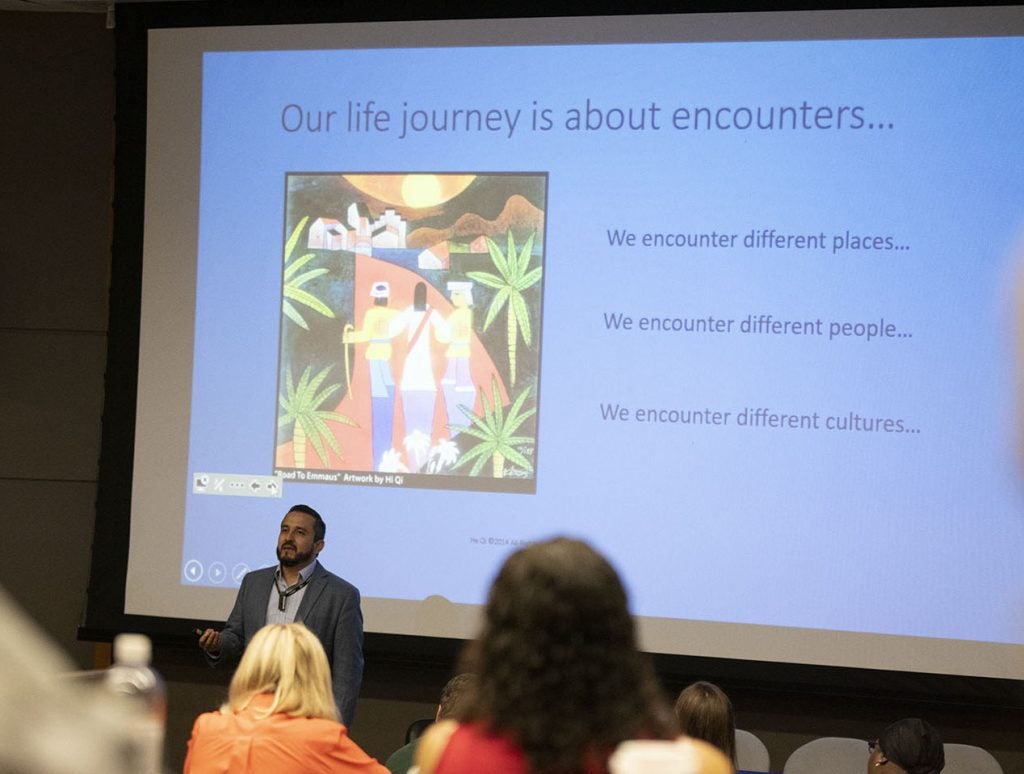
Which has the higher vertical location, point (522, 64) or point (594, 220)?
point (522, 64)

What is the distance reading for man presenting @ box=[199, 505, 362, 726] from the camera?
402cm

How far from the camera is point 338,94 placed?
4832mm

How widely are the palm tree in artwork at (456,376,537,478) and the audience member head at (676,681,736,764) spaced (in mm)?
1812

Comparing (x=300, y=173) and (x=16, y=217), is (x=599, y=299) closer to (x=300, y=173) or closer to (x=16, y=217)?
(x=300, y=173)

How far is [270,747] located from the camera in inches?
91.3

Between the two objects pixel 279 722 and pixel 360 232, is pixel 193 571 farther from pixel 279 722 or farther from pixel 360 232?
pixel 279 722

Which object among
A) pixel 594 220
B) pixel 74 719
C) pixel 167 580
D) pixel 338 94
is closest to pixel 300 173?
pixel 338 94

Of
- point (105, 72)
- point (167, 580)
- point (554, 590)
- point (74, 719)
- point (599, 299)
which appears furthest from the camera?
point (105, 72)

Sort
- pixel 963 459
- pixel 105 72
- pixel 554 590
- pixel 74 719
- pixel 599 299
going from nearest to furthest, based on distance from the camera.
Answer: pixel 74 719
pixel 554 590
pixel 963 459
pixel 599 299
pixel 105 72

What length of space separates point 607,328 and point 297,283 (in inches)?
51.8

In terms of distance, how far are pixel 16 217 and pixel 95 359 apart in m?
0.76

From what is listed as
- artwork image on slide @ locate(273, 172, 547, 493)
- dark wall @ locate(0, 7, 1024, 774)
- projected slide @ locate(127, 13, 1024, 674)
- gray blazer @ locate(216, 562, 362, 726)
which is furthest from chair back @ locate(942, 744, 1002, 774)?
dark wall @ locate(0, 7, 1024, 774)

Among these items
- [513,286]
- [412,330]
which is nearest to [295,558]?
[412,330]

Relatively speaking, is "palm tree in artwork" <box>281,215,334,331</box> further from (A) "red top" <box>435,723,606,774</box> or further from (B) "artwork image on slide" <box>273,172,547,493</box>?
(A) "red top" <box>435,723,606,774</box>
